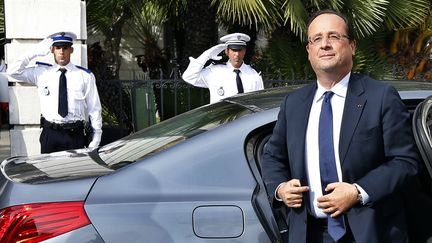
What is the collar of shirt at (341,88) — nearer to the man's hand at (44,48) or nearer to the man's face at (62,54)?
the man's face at (62,54)

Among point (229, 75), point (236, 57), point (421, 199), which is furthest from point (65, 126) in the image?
point (421, 199)

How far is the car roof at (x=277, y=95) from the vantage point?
111 inches

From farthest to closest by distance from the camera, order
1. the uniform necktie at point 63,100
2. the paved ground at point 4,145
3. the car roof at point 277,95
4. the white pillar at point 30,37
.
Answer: the paved ground at point 4,145
the white pillar at point 30,37
the uniform necktie at point 63,100
the car roof at point 277,95

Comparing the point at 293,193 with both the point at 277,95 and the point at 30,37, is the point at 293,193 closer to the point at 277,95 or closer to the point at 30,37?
the point at 277,95

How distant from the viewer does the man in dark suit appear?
2.20m

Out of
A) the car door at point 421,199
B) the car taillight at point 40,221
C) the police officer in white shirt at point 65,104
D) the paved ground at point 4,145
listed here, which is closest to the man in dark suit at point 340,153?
the car door at point 421,199

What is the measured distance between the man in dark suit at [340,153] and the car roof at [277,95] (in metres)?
0.51

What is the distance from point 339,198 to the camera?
2176 millimetres

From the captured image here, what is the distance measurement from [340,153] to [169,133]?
111 centimetres

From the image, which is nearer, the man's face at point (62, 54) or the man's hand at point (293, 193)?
the man's hand at point (293, 193)

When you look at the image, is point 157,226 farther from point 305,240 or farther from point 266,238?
point 305,240

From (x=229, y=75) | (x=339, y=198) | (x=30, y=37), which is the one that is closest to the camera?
(x=339, y=198)

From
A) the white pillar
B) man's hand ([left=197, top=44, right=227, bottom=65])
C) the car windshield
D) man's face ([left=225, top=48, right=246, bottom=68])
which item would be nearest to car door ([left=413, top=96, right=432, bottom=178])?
the car windshield

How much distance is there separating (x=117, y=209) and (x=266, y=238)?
1.89 feet
